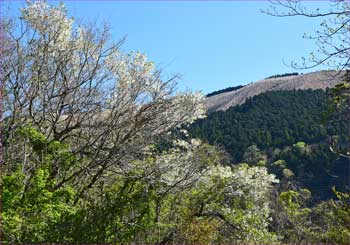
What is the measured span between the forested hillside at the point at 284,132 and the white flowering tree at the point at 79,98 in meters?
38.9

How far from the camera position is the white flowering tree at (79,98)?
9.73 meters

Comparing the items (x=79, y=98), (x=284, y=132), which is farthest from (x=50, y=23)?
(x=284, y=132)

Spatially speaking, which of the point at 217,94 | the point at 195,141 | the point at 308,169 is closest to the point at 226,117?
the point at 308,169

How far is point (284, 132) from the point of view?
7438 cm

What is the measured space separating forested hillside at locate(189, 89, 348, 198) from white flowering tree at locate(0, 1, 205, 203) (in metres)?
38.9

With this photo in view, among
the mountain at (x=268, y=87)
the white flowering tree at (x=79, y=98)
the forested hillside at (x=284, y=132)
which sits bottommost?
the white flowering tree at (x=79, y=98)

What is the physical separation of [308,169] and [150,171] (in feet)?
175

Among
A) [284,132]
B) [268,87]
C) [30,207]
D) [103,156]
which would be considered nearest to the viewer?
[30,207]

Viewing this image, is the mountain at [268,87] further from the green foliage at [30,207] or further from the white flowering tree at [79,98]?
the green foliage at [30,207]

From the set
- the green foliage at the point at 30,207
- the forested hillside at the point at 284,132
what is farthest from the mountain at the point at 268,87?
the green foliage at the point at 30,207

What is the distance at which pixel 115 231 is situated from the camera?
8.97m

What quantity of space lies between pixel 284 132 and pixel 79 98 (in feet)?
220

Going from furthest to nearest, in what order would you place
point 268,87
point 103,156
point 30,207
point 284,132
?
point 268,87 < point 284,132 < point 103,156 < point 30,207

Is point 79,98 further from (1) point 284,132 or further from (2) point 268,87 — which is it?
(2) point 268,87
